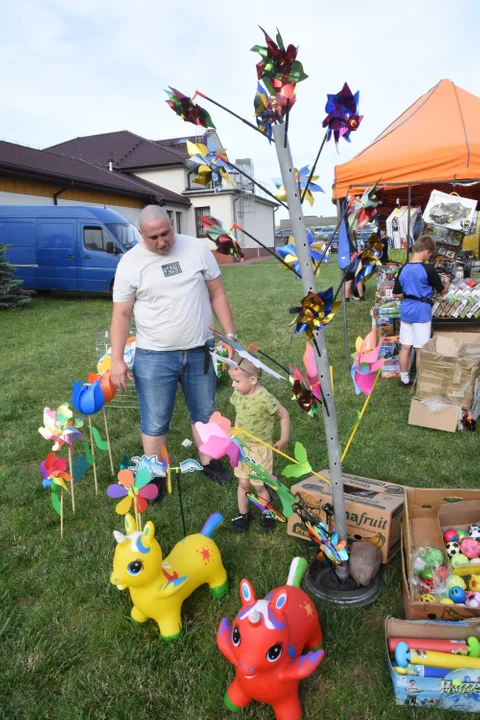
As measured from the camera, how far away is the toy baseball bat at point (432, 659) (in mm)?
1732

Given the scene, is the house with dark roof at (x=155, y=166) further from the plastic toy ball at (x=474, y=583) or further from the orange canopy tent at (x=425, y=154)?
the plastic toy ball at (x=474, y=583)

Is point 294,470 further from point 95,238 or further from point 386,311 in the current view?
point 95,238

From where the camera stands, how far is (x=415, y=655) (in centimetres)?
179

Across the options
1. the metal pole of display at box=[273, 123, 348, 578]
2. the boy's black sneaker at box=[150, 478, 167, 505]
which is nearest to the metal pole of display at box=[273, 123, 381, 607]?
the metal pole of display at box=[273, 123, 348, 578]

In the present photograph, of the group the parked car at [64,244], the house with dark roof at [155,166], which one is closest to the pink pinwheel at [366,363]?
the parked car at [64,244]

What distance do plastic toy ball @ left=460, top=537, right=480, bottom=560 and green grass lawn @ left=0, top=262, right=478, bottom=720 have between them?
33 centimetres

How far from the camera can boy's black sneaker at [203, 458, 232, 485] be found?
3.43 metres

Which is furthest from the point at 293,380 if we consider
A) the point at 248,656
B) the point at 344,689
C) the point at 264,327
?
the point at 264,327

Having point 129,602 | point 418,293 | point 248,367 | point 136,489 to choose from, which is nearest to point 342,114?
point 248,367

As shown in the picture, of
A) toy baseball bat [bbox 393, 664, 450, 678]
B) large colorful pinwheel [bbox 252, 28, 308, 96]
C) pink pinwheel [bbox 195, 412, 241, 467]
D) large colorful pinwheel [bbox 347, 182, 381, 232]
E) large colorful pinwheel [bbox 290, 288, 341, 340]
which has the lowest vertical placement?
toy baseball bat [bbox 393, 664, 450, 678]

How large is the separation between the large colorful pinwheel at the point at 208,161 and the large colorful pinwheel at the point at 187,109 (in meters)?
0.07

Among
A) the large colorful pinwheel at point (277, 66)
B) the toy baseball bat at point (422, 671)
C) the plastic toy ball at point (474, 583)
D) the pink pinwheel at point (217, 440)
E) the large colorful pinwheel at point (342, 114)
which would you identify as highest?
the large colorful pinwheel at point (277, 66)

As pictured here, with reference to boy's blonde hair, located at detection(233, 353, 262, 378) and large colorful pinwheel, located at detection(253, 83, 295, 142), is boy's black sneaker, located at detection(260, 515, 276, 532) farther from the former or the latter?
large colorful pinwheel, located at detection(253, 83, 295, 142)

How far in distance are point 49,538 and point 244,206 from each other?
28163 mm
